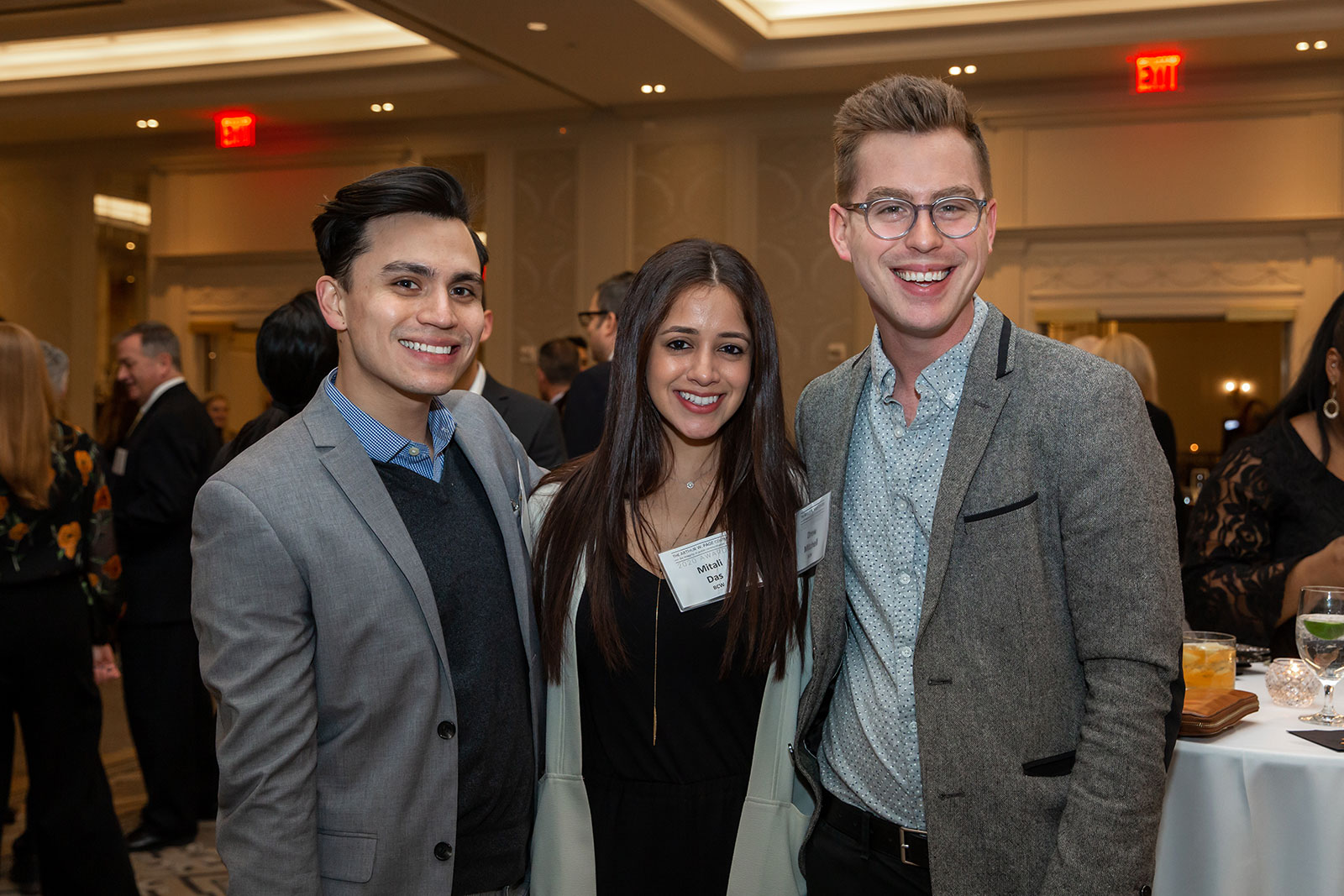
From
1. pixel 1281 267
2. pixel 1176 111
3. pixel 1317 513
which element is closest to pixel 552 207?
pixel 1176 111

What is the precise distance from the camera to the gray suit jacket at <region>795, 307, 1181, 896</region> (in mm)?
1383

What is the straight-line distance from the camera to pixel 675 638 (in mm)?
1892

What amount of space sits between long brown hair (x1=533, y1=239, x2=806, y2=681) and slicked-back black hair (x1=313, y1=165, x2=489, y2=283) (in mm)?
430

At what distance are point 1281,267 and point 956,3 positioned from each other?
2.93 m

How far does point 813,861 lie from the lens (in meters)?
1.74

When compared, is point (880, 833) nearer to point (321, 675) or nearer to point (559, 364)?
point (321, 675)

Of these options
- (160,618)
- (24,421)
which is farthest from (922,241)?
(160,618)

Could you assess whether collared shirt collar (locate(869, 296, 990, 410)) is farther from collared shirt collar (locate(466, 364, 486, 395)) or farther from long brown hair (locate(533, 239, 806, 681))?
collared shirt collar (locate(466, 364, 486, 395))

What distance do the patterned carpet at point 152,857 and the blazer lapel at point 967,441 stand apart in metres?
2.45

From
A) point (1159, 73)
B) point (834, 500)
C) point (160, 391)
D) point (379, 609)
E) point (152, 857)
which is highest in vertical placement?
point (1159, 73)

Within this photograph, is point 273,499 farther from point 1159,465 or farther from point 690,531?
point 1159,465

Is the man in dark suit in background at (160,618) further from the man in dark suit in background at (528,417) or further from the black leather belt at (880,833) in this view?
the black leather belt at (880,833)

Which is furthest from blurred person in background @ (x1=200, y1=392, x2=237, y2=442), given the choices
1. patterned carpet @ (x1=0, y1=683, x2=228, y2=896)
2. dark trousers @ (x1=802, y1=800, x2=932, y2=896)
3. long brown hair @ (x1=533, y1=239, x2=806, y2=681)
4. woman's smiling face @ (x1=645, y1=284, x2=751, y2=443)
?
dark trousers @ (x1=802, y1=800, x2=932, y2=896)

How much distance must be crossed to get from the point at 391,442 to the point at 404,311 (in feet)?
0.67
